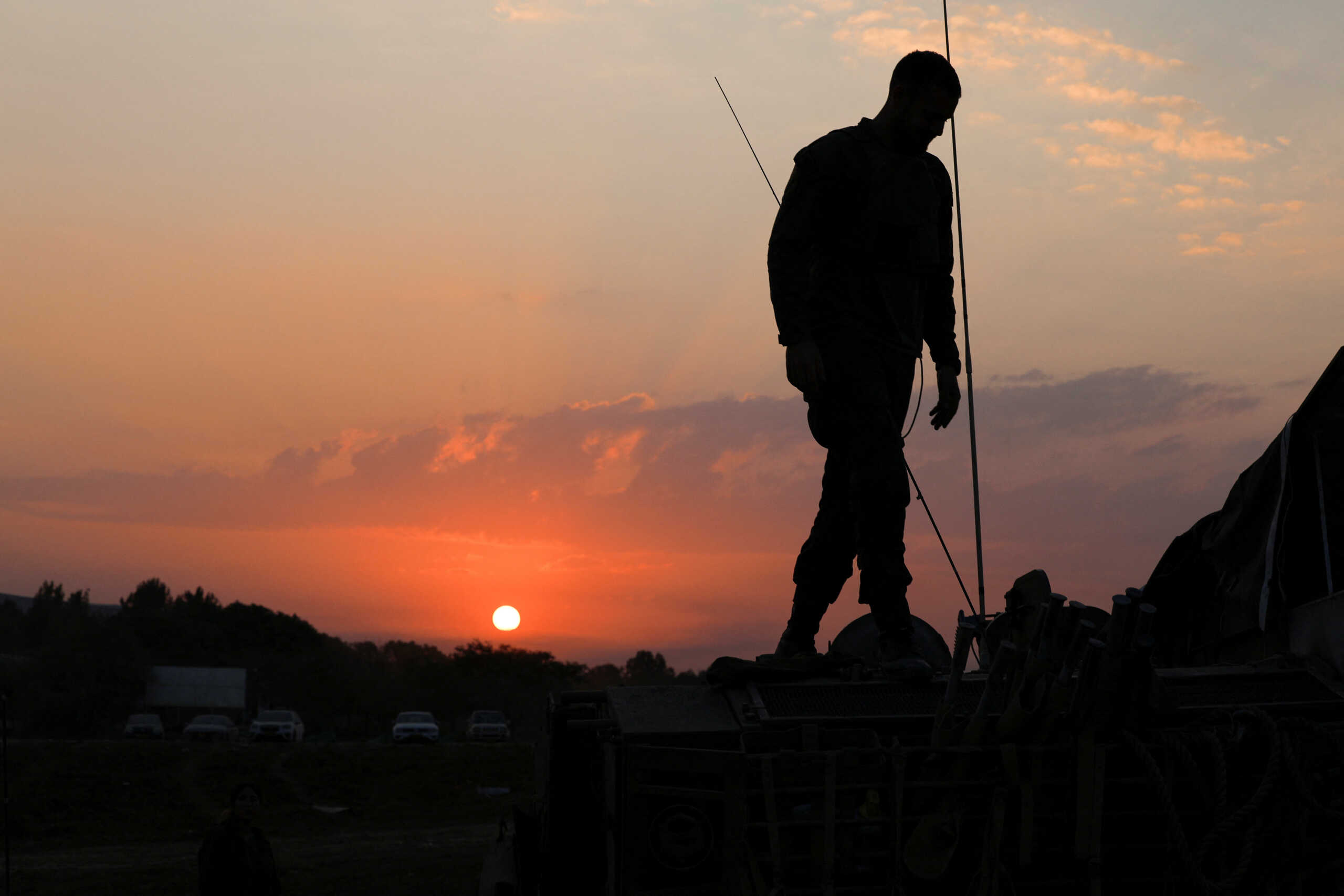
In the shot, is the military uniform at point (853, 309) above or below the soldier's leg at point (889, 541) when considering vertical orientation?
above

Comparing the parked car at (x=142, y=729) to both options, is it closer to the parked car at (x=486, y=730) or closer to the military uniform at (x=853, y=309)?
the parked car at (x=486, y=730)

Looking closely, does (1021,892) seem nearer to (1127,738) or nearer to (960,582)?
(1127,738)

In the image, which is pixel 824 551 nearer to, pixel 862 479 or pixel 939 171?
pixel 862 479

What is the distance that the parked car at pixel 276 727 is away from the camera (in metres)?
50.3

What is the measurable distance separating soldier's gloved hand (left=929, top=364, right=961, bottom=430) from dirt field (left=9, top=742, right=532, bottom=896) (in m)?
16.6

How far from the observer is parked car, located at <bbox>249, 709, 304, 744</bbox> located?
50.3 m

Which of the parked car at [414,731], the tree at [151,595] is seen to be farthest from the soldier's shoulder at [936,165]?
the tree at [151,595]

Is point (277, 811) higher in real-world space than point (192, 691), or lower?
lower

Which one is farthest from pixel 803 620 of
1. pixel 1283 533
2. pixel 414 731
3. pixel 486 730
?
pixel 486 730

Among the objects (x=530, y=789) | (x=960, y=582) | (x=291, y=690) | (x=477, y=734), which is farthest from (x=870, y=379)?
(x=291, y=690)

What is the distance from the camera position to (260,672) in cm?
8100

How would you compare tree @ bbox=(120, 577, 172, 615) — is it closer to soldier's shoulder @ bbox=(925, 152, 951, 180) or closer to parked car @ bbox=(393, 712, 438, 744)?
parked car @ bbox=(393, 712, 438, 744)

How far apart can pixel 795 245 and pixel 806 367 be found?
22.0 inches

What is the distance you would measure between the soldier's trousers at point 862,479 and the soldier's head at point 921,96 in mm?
918
